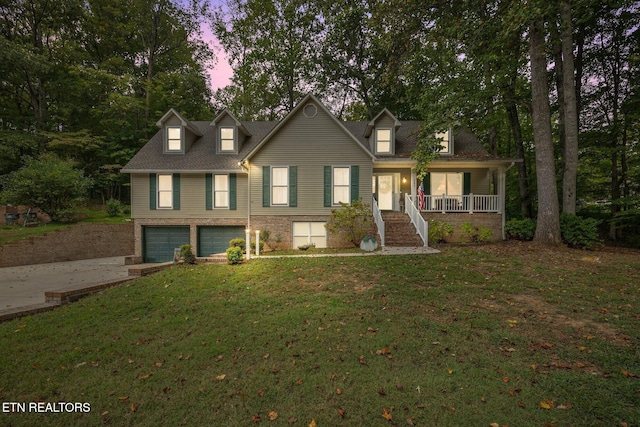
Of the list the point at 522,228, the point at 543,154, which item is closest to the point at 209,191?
the point at 522,228

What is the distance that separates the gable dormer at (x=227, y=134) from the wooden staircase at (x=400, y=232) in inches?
350

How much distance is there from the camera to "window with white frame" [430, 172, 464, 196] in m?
14.9

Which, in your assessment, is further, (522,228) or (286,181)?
(286,181)

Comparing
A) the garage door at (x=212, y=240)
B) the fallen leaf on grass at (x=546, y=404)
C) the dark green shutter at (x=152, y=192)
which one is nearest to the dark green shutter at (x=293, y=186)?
the garage door at (x=212, y=240)

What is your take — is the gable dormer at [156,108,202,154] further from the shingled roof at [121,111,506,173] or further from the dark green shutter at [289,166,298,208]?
the dark green shutter at [289,166,298,208]

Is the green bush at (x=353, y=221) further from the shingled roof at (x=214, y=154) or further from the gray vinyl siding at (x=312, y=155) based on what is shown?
the shingled roof at (x=214, y=154)

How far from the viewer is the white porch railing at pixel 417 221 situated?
1130 cm

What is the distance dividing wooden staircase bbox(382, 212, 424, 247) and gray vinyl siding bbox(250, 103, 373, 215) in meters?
1.70

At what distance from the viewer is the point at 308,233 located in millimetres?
13492

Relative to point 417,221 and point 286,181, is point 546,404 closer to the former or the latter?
point 417,221

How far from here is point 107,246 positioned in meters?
15.5

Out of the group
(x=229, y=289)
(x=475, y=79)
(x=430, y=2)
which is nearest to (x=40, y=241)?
(x=229, y=289)

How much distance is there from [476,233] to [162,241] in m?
15.7

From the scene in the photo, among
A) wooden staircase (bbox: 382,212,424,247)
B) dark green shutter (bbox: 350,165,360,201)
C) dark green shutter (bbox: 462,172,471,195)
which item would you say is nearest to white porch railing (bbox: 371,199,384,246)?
wooden staircase (bbox: 382,212,424,247)
